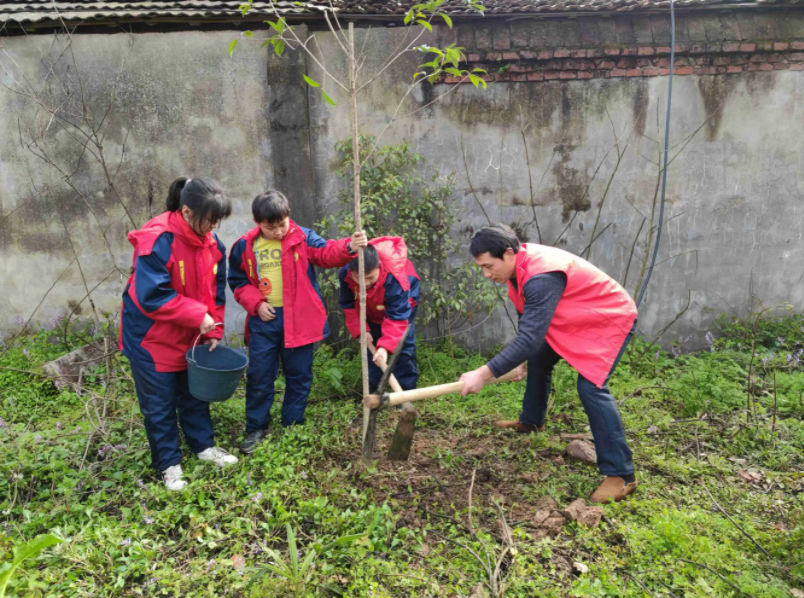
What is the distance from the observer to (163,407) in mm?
3240

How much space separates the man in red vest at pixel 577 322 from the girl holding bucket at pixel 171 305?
63.9 inches

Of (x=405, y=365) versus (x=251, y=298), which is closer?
(x=251, y=298)

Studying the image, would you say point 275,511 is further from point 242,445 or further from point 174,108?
point 174,108

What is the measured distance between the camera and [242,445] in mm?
3691

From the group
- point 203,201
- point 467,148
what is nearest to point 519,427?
point 203,201

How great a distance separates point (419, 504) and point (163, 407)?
1.67 metres

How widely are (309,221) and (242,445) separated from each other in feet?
7.86

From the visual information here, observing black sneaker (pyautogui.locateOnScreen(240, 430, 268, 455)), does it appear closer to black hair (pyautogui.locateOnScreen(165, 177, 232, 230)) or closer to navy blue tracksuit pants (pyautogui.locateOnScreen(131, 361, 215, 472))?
navy blue tracksuit pants (pyautogui.locateOnScreen(131, 361, 215, 472))

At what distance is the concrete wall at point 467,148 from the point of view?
200 inches

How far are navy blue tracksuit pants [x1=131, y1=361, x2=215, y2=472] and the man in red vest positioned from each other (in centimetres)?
181

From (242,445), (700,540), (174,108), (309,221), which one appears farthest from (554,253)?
(174,108)

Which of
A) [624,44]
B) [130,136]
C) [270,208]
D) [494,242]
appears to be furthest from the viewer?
[130,136]

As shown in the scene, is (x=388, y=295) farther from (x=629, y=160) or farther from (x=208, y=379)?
(x=629, y=160)

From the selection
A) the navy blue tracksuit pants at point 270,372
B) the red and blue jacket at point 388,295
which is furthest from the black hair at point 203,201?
the red and blue jacket at point 388,295
